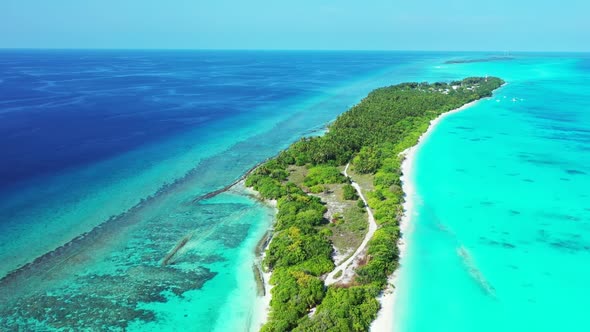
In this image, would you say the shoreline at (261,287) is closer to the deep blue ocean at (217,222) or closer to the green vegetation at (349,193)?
the deep blue ocean at (217,222)

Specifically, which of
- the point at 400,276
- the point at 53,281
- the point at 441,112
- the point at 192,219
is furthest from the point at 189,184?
the point at 441,112

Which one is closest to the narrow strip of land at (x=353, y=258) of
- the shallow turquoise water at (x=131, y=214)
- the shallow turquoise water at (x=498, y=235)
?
the shallow turquoise water at (x=498, y=235)

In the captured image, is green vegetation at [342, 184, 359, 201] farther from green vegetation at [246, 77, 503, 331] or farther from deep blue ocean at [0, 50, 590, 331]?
deep blue ocean at [0, 50, 590, 331]

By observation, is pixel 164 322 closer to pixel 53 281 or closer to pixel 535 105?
pixel 53 281

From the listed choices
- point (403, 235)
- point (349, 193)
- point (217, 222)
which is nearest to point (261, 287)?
point (217, 222)

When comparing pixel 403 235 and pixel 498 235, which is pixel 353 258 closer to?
pixel 403 235

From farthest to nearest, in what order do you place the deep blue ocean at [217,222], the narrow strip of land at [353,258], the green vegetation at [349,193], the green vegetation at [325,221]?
1. the green vegetation at [349,193]
2. the narrow strip of land at [353,258]
3. the deep blue ocean at [217,222]
4. the green vegetation at [325,221]

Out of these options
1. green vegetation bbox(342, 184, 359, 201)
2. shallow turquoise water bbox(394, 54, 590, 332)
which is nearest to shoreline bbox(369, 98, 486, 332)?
shallow turquoise water bbox(394, 54, 590, 332)
